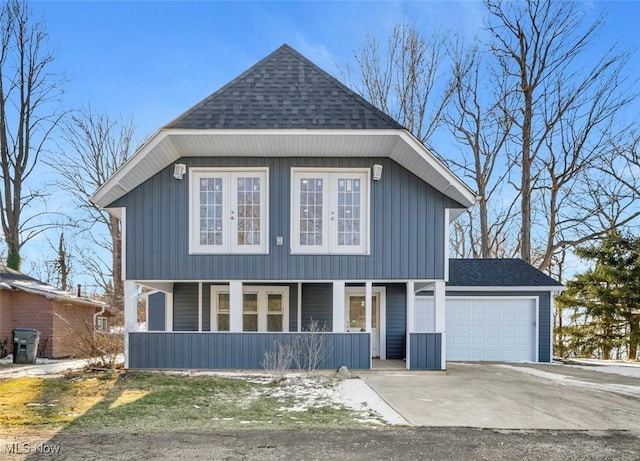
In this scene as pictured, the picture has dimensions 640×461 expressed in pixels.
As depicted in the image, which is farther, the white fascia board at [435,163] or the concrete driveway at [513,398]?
the white fascia board at [435,163]

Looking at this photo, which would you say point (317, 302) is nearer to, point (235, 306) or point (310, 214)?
point (235, 306)

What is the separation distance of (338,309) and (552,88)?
47.5 feet

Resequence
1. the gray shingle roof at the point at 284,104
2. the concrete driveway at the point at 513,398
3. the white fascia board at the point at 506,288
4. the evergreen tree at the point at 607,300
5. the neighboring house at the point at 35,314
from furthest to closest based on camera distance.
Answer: the evergreen tree at the point at 607,300 < the neighboring house at the point at 35,314 < the white fascia board at the point at 506,288 < the gray shingle roof at the point at 284,104 < the concrete driveway at the point at 513,398

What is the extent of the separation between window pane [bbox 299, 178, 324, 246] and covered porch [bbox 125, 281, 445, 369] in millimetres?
1140

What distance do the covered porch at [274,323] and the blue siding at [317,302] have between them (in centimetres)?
2

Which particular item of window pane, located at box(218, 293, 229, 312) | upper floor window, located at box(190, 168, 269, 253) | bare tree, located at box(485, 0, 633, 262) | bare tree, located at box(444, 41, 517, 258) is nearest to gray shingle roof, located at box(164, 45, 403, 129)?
upper floor window, located at box(190, 168, 269, 253)

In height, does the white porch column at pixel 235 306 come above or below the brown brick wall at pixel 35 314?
above

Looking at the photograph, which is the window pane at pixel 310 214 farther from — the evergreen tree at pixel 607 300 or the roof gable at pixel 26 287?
the evergreen tree at pixel 607 300

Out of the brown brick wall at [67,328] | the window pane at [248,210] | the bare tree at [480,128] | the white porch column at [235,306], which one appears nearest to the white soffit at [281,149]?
the window pane at [248,210]

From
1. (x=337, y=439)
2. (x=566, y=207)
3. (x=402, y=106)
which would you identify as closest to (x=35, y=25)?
(x=402, y=106)

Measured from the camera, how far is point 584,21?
60.6 ft

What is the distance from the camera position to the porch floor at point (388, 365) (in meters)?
10.3

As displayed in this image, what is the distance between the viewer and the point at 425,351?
1015 centimetres

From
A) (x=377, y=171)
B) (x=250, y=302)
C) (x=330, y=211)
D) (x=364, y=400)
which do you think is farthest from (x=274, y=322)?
(x=364, y=400)
